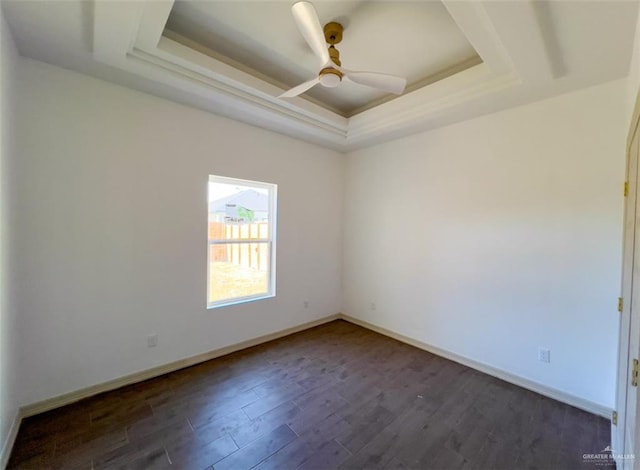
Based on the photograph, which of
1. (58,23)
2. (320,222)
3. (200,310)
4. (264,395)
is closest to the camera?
(58,23)

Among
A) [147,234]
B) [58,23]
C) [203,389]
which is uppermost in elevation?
[58,23]

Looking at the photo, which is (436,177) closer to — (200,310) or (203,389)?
(200,310)

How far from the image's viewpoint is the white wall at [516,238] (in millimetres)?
2260

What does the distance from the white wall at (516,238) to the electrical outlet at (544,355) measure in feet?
0.16

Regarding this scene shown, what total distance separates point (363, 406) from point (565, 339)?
1.91 metres

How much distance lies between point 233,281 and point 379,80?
269 centimetres

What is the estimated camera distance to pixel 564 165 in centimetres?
243

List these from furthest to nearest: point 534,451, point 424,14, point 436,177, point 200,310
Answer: point 436,177, point 200,310, point 424,14, point 534,451

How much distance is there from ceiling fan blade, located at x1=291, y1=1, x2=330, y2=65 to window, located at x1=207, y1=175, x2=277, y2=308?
6.00 ft

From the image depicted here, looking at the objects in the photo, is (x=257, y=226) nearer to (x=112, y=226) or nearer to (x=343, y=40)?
(x=112, y=226)

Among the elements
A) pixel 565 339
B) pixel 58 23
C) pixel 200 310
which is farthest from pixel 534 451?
pixel 58 23

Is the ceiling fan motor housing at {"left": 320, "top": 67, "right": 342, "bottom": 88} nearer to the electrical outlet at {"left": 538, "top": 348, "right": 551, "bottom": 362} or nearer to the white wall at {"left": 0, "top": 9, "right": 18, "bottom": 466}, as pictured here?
the white wall at {"left": 0, "top": 9, "right": 18, "bottom": 466}

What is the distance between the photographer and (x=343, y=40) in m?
2.32

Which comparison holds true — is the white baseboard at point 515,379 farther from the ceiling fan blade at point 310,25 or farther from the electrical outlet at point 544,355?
the ceiling fan blade at point 310,25
